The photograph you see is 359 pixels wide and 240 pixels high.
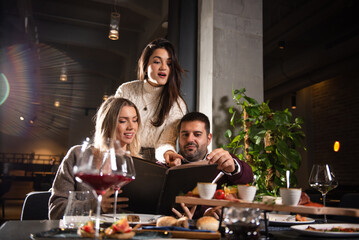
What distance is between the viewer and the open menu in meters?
1.30

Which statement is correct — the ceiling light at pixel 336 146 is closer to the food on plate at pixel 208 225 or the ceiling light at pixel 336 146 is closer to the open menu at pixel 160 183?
the open menu at pixel 160 183

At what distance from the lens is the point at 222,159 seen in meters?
1.59

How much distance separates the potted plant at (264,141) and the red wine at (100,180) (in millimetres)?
2168

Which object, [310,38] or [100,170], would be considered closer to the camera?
[100,170]

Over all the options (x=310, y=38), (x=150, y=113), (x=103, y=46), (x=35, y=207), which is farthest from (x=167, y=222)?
(x=103, y=46)

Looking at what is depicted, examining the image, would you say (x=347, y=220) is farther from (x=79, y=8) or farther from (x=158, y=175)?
(x=79, y=8)

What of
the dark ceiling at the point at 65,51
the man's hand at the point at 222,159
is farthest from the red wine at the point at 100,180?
the dark ceiling at the point at 65,51

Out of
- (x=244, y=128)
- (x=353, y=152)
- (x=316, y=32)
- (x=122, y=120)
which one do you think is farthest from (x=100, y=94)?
(x=122, y=120)

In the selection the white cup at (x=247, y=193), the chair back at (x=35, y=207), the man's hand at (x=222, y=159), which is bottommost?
the chair back at (x=35, y=207)

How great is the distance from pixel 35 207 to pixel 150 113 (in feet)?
2.96

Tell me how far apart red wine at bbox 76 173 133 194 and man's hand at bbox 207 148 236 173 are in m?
0.65

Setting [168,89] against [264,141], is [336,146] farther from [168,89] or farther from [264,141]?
[168,89]

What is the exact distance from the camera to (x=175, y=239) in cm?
84

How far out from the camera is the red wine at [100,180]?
0.86 m
